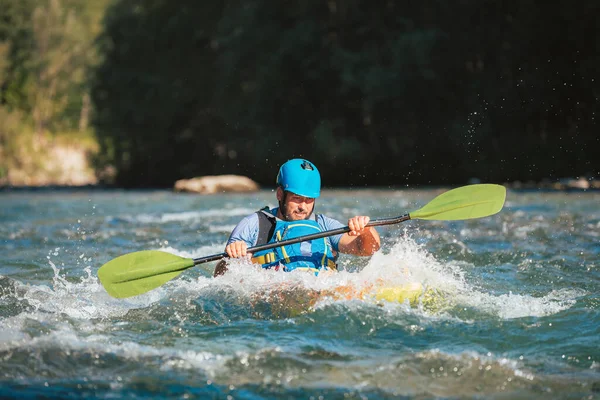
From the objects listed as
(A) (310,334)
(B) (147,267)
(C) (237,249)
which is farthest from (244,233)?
(A) (310,334)

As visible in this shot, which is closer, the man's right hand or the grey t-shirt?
the man's right hand

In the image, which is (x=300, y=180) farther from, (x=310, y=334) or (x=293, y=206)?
(x=310, y=334)

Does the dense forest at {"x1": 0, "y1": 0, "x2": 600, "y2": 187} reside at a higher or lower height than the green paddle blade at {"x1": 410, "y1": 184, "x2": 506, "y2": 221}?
higher

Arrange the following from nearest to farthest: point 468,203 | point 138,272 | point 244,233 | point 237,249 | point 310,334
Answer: point 310,334
point 237,249
point 138,272
point 244,233
point 468,203

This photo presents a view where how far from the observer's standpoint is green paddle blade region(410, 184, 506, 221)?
614 centimetres

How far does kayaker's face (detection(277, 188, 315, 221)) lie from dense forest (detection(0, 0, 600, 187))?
1792 cm

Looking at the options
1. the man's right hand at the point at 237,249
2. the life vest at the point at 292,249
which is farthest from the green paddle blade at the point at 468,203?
the man's right hand at the point at 237,249

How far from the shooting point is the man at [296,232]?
18.4 ft

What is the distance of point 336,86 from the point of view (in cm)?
2853

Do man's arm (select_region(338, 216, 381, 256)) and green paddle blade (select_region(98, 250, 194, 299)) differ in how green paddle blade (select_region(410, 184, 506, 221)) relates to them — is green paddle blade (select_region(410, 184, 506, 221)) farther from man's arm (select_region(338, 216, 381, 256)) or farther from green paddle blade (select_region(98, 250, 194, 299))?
green paddle blade (select_region(98, 250, 194, 299))

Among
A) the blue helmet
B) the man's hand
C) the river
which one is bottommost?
the river

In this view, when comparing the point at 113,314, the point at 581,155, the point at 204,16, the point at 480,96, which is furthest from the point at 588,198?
the point at 204,16

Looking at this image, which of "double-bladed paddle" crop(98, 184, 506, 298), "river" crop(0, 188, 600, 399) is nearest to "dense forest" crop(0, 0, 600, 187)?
"river" crop(0, 188, 600, 399)

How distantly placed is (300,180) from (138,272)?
4.00ft
